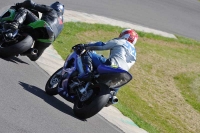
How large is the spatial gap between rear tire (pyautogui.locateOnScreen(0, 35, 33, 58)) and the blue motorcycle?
0.82 metres

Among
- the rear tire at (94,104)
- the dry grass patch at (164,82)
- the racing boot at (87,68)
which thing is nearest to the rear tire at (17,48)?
the racing boot at (87,68)

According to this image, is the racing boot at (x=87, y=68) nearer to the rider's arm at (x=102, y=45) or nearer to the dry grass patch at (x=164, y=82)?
the rider's arm at (x=102, y=45)

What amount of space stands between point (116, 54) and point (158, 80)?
6386 mm

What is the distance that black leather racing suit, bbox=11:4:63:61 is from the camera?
35.9 ft

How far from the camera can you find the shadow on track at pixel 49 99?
9.24 m

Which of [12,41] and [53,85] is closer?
[53,85]

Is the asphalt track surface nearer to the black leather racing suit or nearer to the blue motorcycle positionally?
the blue motorcycle

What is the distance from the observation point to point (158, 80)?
15.6 meters

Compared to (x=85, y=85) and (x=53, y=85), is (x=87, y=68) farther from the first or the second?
(x=53, y=85)

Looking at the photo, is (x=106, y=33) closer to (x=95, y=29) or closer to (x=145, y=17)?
(x=95, y=29)

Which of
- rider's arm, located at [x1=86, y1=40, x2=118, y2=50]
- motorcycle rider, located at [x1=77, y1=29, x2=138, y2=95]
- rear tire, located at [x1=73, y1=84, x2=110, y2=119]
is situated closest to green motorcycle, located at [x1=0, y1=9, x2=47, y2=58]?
motorcycle rider, located at [x1=77, y1=29, x2=138, y2=95]

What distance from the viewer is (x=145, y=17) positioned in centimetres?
2198

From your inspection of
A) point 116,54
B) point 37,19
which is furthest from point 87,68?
point 37,19

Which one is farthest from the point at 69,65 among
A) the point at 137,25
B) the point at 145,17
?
the point at 145,17
